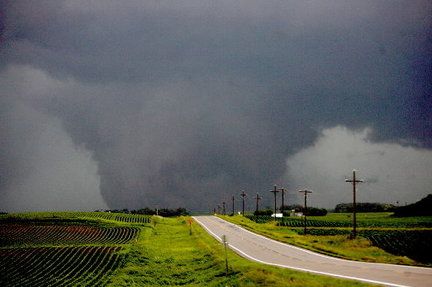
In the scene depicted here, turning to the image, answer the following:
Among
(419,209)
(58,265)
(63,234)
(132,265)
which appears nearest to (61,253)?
(58,265)

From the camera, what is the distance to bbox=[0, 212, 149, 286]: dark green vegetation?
42.2m

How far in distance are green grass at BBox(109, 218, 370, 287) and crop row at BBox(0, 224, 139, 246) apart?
1428cm

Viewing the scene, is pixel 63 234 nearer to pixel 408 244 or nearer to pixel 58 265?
pixel 58 265

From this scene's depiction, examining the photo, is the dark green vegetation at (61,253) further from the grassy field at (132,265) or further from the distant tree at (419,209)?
the distant tree at (419,209)

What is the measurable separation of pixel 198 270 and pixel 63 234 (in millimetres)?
46097

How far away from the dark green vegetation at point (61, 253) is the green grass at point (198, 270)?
253 cm

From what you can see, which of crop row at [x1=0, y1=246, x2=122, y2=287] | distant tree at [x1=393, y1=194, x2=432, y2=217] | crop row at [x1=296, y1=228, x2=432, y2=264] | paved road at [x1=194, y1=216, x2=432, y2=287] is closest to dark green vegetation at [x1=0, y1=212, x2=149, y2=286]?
crop row at [x1=0, y1=246, x2=122, y2=287]

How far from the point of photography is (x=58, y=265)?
48312 millimetres

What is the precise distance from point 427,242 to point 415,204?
3598 inches

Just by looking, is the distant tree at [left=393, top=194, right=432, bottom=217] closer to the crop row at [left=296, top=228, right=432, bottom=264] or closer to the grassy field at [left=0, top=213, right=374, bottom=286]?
the crop row at [left=296, top=228, right=432, bottom=264]

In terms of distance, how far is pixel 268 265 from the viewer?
34.3 metres

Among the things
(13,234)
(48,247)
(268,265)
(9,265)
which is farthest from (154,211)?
(268,265)

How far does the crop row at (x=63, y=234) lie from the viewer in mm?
69000

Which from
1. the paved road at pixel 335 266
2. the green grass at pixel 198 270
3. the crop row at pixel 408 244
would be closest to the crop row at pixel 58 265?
the green grass at pixel 198 270
